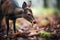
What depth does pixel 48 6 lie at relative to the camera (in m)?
1.80

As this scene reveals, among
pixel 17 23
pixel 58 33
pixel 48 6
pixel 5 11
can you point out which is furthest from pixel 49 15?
pixel 5 11

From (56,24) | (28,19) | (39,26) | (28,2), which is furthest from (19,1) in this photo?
(56,24)

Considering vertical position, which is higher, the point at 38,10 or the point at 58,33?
the point at 38,10

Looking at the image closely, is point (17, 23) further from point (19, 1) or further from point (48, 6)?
point (48, 6)

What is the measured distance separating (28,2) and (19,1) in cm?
9

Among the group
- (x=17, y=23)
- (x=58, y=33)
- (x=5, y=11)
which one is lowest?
(x=58, y=33)

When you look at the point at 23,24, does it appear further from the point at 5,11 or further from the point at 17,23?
the point at 5,11

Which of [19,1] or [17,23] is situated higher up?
[19,1]

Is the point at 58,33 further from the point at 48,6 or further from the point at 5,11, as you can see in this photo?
the point at 5,11

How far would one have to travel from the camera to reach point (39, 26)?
179cm

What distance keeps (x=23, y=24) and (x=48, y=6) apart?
312 mm

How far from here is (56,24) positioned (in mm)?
1789

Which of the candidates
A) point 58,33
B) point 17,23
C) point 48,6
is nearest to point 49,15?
point 48,6

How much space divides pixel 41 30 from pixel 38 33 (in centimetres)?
4
